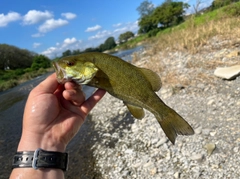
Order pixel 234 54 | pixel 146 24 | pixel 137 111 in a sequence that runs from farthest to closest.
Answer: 1. pixel 146 24
2. pixel 234 54
3. pixel 137 111

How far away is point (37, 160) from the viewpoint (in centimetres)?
254

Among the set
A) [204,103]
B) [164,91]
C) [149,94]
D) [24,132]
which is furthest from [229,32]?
[24,132]

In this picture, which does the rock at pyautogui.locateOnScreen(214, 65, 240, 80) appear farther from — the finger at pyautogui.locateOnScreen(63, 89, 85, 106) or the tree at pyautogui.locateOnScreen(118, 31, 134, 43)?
the tree at pyautogui.locateOnScreen(118, 31, 134, 43)

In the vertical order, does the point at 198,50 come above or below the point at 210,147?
above

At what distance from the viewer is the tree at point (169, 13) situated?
81750mm

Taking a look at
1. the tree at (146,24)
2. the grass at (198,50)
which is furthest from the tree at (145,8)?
the grass at (198,50)

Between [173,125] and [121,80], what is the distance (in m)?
0.90

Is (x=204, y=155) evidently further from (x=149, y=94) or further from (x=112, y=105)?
(x=112, y=105)

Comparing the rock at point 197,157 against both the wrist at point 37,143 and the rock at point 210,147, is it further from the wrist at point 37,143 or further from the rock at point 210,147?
the wrist at point 37,143

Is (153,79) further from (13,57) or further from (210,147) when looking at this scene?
(13,57)

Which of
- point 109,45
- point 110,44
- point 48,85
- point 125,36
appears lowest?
point 109,45

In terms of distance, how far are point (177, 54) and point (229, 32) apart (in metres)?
3.35

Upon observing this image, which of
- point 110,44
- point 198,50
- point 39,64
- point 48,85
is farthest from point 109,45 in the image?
point 48,85

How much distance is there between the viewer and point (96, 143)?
839 centimetres
